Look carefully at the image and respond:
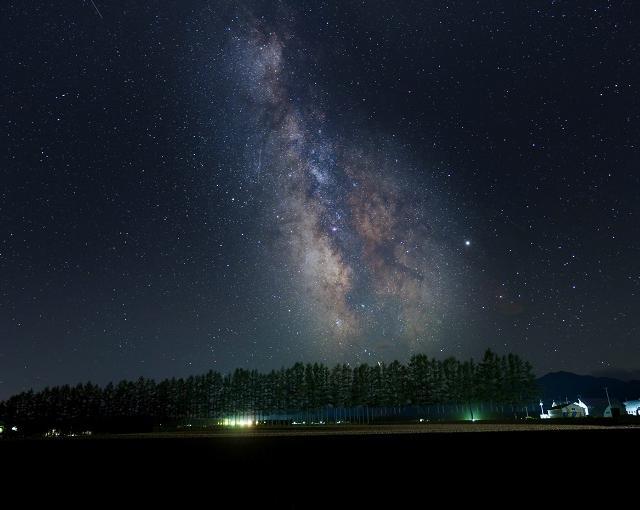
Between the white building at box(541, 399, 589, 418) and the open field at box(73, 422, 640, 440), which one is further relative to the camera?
the white building at box(541, 399, 589, 418)

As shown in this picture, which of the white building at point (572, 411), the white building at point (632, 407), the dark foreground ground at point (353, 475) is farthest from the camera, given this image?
the white building at point (572, 411)

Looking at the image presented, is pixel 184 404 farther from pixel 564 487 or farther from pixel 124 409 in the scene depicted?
pixel 564 487

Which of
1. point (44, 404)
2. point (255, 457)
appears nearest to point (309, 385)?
point (44, 404)

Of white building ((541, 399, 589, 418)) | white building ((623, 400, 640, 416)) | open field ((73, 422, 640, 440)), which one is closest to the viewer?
open field ((73, 422, 640, 440))

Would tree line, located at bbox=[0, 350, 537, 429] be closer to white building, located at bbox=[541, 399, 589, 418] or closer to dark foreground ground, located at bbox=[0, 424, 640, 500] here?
white building, located at bbox=[541, 399, 589, 418]

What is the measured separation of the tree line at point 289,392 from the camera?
312 feet

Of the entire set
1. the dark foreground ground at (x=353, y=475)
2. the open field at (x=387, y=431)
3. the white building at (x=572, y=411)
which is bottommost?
the white building at (x=572, y=411)

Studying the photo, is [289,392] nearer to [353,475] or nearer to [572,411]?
[572,411]

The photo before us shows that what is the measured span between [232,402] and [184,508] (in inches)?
5037

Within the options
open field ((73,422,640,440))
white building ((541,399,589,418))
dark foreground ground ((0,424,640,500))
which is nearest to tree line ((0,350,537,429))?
white building ((541,399,589,418))

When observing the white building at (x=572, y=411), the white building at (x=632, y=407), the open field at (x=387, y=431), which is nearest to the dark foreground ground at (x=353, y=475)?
the open field at (x=387, y=431)

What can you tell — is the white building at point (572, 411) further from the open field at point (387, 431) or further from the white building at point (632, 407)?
the open field at point (387, 431)

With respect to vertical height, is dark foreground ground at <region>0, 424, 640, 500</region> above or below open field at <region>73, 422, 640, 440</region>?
above

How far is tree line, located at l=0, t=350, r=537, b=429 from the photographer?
9506 centimetres
